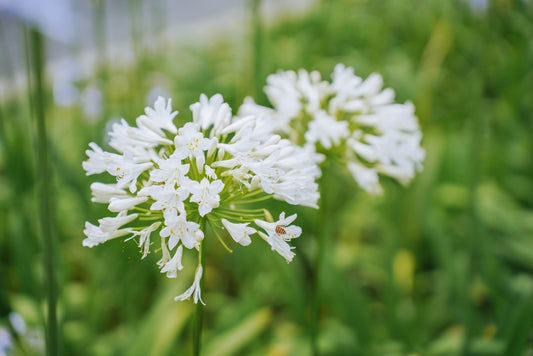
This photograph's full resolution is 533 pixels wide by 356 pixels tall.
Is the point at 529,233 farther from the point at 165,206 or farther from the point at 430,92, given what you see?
the point at 165,206

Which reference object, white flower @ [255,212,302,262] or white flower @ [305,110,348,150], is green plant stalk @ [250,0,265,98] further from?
white flower @ [255,212,302,262]

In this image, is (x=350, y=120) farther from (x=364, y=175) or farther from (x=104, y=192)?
(x=104, y=192)

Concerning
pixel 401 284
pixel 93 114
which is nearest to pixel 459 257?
pixel 401 284

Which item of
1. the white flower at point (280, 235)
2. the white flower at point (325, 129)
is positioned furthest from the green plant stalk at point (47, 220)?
the white flower at point (325, 129)

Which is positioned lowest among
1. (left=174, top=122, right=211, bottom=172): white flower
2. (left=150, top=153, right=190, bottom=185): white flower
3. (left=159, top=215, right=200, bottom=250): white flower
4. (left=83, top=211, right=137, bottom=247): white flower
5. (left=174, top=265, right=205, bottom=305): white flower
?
(left=174, top=265, right=205, bottom=305): white flower

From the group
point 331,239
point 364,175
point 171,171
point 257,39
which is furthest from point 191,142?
point 331,239

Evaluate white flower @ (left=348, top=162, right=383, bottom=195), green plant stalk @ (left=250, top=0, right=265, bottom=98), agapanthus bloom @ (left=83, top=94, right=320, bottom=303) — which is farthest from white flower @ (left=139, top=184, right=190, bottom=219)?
green plant stalk @ (left=250, top=0, right=265, bottom=98)
